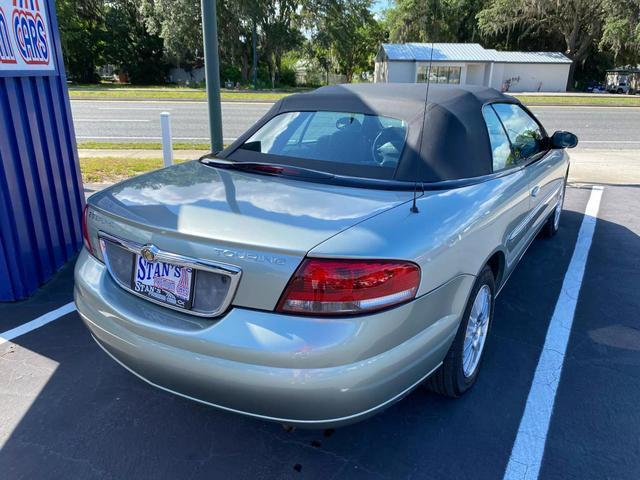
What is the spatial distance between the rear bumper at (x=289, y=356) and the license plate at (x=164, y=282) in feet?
0.19

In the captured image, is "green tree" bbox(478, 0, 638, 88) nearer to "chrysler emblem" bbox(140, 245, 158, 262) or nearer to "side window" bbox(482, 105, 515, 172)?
"side window" bbox(482, 105, 515, 172)

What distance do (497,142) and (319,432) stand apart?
84.6 inches

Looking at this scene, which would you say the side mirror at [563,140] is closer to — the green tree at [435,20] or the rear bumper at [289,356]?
the rear bumper at [289,356]

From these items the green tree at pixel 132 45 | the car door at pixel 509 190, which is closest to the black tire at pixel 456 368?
the car door at pixel 509 190

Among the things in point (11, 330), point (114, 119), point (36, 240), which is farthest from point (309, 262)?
point (114, 119)

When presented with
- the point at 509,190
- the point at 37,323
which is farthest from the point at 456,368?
the point at 37,323

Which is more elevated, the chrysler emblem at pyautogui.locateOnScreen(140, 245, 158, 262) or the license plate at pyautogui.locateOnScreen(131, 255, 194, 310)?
the chrysler emblem at pyautogui.locateOnScreen(140, 245, 158, 262)

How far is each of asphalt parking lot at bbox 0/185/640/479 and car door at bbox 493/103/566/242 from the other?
997 millimetres

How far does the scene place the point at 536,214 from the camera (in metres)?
3.96

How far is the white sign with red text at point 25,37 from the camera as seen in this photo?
3551 millimetres

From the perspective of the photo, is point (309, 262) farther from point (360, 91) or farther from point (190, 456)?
point (360, 91)

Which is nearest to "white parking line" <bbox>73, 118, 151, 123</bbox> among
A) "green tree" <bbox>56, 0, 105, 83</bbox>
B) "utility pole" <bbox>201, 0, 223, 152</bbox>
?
"utility pole" <bbox>201, 0, 223, 152</bbox>

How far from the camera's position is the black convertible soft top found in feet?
8.96

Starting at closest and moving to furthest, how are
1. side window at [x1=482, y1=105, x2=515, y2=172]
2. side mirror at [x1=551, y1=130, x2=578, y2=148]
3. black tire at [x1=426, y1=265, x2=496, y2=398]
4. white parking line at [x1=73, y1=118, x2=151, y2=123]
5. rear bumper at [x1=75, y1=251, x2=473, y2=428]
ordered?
→ 1. rear bumper at [x1=75, y1=251, x2=473, y2=428]
2. black tire at [x1=426, y1=265, x2=496, y2=398]
3. side window at [x1=482, y1=105, x2=515, y2=172]
4. side mirror at [x1=551, y1=130, x2=578, y2=148]
5. white parking line at [x1=73, y1=118, x2=151, y2=123]
